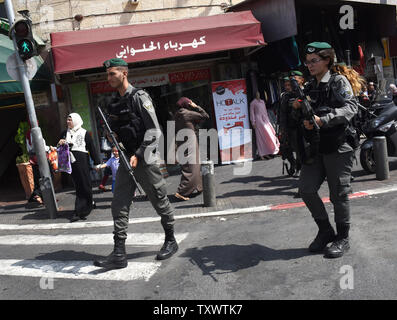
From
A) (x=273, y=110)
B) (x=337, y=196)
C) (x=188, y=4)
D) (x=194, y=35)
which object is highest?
(x=188, y=4)

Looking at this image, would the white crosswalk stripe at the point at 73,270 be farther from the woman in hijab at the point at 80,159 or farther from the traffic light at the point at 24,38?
the traffic light at the point at 24,38

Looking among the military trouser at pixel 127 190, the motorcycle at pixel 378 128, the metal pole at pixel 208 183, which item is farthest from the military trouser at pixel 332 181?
the motorcycle at pixel 378 128

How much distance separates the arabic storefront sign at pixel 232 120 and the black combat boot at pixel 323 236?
6.72 meters

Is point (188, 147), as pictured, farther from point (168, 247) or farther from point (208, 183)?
point (168, 247)

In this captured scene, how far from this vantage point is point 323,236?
4227 millimetres

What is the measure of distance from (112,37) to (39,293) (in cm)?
700

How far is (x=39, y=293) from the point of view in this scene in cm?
393

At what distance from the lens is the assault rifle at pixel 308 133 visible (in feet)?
12.4

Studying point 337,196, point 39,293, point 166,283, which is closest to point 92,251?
point 39,293

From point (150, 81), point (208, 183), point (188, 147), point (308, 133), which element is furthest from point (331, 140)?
point (150, 81)

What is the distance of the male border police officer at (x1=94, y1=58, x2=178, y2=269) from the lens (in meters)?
4.32
